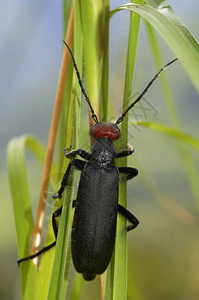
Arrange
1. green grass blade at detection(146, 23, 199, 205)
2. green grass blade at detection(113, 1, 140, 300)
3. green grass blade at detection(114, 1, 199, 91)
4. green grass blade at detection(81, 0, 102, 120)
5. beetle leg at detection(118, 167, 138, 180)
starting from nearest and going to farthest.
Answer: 1. green grass blade at detection(114, 1, 199, 91)
2. green grass blade at detection(113, 1, 140, 300)
3. green grass blade at detection(81, 0, 102, 120)
4. beetle leg at detection(118, 167, 138, 180)
5. green grass blade at detection(146, 23, 199, 205)

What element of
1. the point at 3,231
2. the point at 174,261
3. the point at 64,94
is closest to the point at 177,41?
the point at 64,94

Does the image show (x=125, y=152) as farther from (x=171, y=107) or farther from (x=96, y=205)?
(x=171, y=107)

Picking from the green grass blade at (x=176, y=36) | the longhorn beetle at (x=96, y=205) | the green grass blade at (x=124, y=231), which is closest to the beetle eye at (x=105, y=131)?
the longhorn beetle at (x=96, y=205)

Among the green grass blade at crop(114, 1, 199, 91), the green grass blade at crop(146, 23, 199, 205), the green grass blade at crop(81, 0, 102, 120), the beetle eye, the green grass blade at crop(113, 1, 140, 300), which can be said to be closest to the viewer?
the green grass blade at crop(114, 1, 199, 91)

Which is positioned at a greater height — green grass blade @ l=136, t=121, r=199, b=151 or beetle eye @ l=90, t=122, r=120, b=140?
beetle eye @ l=90, t=122, r=120, b=140

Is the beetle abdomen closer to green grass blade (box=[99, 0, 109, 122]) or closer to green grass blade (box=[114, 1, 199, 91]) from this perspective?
green grass blade (box=[99, 0, 109, 122])

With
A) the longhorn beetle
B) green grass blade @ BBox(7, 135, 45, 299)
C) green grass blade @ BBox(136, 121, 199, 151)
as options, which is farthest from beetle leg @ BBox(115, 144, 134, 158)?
green grass blade @ BBox(7, 135, 45, 299)

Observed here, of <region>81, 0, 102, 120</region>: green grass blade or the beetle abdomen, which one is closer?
<region>81, 0, 102, 120</region>: green grass blade

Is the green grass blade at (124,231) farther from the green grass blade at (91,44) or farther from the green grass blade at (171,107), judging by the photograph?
the green grass blade at (171,107)
